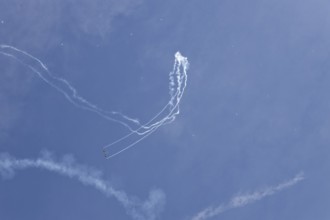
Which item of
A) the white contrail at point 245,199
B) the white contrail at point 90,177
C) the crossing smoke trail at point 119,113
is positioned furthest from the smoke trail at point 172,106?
the white contrail at point 245,199

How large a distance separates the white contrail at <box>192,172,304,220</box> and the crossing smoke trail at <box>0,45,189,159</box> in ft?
11.9

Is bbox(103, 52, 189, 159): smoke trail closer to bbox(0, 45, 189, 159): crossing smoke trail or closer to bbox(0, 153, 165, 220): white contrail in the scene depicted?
bbox(0, 45, 189, 159): crossing smoke trail

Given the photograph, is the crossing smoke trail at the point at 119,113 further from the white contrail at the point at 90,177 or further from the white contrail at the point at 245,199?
the white contrail at the point at 245,199

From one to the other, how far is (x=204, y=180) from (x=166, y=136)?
216cm

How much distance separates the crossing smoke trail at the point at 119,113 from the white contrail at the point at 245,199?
3.61 meters

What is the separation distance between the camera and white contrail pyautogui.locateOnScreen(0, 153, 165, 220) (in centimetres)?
2106

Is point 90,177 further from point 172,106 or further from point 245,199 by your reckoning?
point 245,199

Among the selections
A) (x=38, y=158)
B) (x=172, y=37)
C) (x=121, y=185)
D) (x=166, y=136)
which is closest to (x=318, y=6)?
(x=172, y=37)

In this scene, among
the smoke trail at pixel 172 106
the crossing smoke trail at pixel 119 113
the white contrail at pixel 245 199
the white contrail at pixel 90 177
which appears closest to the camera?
the white contrail at pixel 90 177

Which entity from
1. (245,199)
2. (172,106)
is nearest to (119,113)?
(172,106)

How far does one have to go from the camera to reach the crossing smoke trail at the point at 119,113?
21.2 meters

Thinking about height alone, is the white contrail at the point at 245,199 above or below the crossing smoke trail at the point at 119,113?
below

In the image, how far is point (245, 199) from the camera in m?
21.8

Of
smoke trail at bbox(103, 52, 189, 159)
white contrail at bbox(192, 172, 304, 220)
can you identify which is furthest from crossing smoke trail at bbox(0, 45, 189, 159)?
white contrail at bbox(192, 172, 304, 220)
